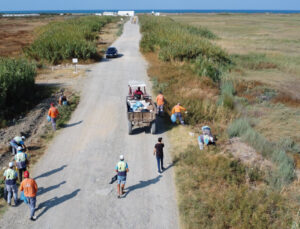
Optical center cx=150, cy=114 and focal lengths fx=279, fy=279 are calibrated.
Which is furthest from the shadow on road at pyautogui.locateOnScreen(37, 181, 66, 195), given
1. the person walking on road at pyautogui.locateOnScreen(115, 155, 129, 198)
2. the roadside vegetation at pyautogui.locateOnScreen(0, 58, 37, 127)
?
the roadside vegetation at pyautogui.locateOnScreen(0, 58, 37, 127)

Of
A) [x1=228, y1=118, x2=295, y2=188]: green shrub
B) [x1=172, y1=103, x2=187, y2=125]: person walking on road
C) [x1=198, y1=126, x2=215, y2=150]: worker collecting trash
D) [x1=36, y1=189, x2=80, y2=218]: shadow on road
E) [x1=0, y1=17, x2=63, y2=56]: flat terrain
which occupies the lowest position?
[x1=0, y1=17, x2=63, y2=56]: flat terrain

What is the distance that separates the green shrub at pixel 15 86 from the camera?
18314 mm

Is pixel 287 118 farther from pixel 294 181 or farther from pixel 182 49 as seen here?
pixel 182 49

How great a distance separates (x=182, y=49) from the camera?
Answer: 109 feet

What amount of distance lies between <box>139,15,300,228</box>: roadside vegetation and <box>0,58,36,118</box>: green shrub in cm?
1016

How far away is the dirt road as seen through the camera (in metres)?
9.41

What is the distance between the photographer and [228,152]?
1359 centimetres

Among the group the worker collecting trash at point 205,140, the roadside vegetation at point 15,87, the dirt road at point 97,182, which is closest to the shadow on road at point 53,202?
the dirt road at point 97,182

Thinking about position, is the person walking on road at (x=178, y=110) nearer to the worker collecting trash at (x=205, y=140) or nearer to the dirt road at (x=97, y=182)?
the dirt road at (x=97, y=182)

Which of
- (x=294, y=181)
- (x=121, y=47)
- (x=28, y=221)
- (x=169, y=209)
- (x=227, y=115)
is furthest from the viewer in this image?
(x=121, y=47)

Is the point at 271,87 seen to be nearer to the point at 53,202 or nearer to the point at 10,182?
the point at 53,202

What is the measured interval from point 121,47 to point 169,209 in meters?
38.9

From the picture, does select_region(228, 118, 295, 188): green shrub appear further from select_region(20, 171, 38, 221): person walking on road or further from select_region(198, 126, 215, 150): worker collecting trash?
select_region(20, 171, 38, 221): person walking on road

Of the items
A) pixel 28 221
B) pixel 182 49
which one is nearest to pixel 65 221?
pixel 28 221
